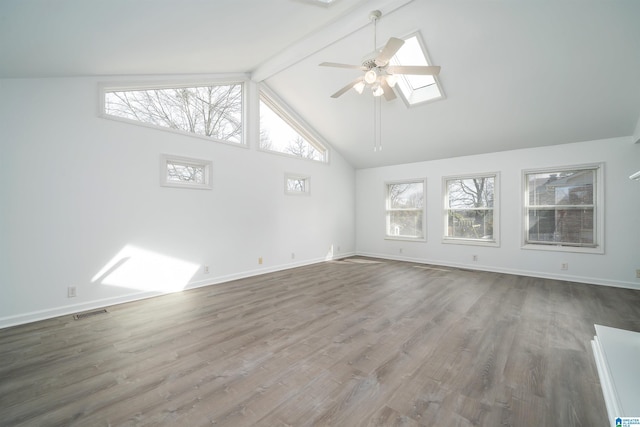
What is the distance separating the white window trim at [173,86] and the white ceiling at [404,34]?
17 cm

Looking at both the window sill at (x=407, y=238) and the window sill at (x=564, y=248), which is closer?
the window sill at (x=564, y=248)

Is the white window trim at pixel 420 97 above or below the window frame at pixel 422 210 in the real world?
above

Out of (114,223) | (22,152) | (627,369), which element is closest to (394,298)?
(627,369)

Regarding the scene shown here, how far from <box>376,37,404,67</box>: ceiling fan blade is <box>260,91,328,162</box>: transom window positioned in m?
3.00

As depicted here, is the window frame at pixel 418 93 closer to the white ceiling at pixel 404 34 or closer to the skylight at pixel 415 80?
the skylight at pixel 415 80

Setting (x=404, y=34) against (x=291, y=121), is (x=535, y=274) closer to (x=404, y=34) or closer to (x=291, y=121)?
→ (x=404, y=34)

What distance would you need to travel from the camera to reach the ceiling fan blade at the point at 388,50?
8.17ft

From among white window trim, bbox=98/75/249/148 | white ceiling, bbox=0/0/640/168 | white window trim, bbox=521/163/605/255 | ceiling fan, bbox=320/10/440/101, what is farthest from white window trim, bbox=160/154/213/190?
white window trim, bbox=521/163/605/255

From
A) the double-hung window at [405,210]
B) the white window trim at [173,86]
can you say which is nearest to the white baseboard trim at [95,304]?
the white window trim at [173,86]

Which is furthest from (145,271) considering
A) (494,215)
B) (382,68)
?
(494,215)

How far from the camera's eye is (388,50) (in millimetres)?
2637

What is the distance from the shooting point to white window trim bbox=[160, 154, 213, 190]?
381 centimetres

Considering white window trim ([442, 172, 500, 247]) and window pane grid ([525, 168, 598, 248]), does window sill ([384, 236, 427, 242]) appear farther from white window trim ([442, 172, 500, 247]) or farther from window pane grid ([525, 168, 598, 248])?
window pane grid ([525, 168, 598, 248])

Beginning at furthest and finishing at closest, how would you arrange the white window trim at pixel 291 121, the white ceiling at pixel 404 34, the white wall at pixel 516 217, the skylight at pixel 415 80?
the white window trim at pixel 291 121
the white wall at pixel 516 217
the skylight at pixel 415 80
the white ceiling at pixel 404 34
